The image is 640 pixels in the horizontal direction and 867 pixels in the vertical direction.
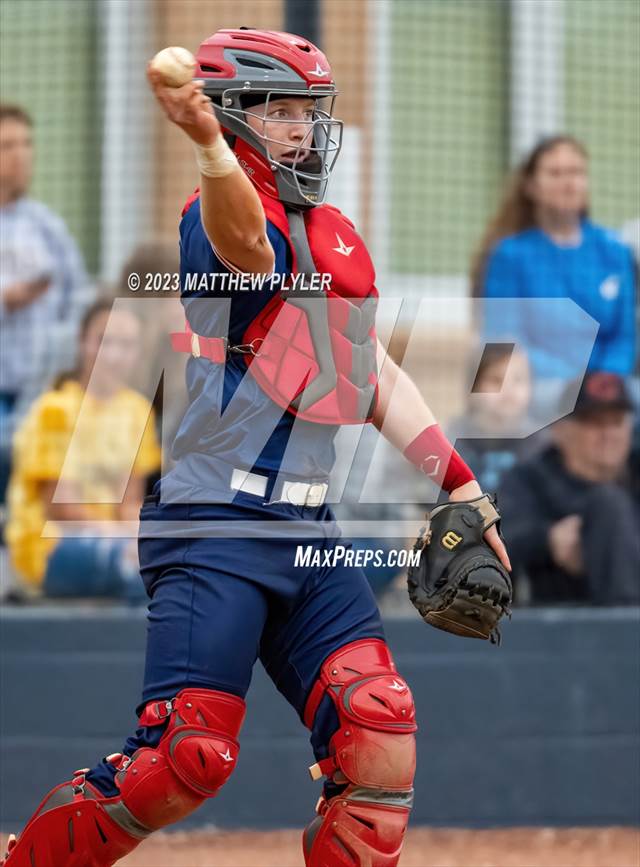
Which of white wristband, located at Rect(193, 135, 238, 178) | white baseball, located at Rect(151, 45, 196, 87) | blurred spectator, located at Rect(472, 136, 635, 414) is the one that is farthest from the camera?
blurred spectator, located at Rect(472, 136, 635, 414)

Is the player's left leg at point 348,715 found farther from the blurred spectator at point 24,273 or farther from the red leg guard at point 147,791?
the blurred spectator at point 24,273

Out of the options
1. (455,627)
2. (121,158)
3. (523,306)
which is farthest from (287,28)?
(455,627)

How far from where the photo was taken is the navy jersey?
3.37 metres

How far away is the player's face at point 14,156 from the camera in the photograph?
5.88 m

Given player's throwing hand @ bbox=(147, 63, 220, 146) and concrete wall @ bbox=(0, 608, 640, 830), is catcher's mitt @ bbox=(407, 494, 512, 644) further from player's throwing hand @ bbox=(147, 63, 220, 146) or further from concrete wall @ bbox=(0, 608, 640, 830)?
concrete wall @ bbox=(0, 608, 640, 830)

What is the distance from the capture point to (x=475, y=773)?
5.23 metres

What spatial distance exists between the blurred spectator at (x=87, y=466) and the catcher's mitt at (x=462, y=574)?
6.35ft

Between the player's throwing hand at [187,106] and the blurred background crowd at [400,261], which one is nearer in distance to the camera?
the player's throwing hand at [187,106]

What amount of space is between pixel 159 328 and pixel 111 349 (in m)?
0.20

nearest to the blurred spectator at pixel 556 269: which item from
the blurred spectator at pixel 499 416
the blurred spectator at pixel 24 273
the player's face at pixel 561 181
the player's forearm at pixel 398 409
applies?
the player's face at pixel 561 181

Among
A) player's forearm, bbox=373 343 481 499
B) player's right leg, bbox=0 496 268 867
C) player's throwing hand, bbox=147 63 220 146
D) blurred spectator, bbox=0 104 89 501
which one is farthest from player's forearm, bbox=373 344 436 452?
blurred spectator, bbox=0 104 89 501

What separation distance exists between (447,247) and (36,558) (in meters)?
2.54

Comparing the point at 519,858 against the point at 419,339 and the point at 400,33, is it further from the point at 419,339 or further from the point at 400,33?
the point at 400,33

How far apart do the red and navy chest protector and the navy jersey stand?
3cm
